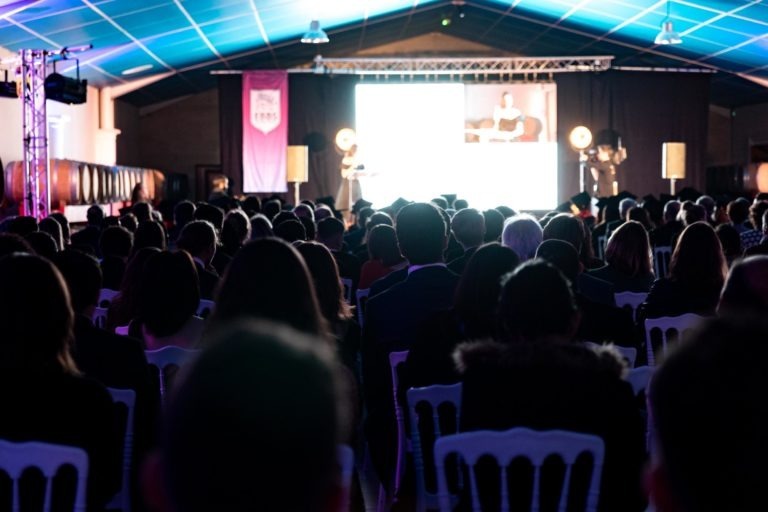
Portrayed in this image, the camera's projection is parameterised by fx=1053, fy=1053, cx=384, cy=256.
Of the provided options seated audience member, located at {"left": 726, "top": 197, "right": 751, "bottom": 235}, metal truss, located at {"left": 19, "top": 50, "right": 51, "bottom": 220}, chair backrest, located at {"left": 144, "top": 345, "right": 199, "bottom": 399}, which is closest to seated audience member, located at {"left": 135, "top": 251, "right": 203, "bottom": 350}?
chair backrest, located at {"left": 144, "top": 345, "right": 199, "bottom": 399}

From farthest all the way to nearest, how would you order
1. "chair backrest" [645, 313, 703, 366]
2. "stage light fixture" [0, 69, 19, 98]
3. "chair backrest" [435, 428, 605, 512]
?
"stage light fixture" [0, 69, 19, 98], "chair backrest" [645, 313, 703, 366], "chair backrest" [435, 428, 605, 512]

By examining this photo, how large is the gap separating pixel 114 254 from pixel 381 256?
1.53 metres

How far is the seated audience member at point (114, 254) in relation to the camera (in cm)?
594

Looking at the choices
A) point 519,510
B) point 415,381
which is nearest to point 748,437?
point 519,510

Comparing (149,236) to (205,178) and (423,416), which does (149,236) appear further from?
(205,178)

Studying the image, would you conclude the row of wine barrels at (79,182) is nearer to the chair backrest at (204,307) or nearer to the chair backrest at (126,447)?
the chair backrest at (204,307)

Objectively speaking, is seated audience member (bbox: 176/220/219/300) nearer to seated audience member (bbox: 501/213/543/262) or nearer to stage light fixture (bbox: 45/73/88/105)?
seated audience member (bbox: 501/213/543/262)

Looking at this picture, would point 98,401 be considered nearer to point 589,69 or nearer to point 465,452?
point 465,452

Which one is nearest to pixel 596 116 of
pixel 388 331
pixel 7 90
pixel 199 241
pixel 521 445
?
pixel 7 90

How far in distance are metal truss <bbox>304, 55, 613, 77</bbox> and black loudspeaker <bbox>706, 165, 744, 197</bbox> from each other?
3.73 metres

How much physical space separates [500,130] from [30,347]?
16.0 meters

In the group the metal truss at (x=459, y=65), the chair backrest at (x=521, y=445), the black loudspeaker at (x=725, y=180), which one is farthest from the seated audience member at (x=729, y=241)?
the black loudspeaker at (x=725, y=180)

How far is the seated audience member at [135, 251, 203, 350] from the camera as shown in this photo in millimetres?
3594

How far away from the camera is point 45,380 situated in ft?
7.45
